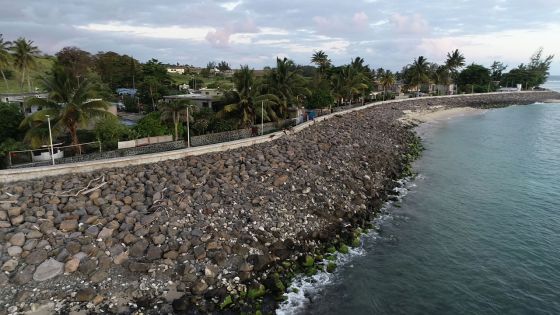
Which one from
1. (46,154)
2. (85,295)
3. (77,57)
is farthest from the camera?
(77,57)

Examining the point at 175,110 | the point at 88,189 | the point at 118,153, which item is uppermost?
the point at 175,110

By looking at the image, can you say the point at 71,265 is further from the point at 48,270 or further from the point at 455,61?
the point at 455,61

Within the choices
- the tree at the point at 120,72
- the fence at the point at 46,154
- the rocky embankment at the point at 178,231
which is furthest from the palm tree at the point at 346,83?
the fence at the point at 46,154

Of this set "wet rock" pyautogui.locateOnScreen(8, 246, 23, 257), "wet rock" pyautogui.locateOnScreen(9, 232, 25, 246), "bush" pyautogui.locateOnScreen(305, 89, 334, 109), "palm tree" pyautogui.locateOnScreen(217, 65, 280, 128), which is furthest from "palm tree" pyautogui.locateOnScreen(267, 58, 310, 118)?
"wet rock" pyautogui.locateOnScreen(8, 246, 23, 257)

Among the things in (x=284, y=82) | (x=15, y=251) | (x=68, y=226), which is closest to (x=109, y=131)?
(x=68, y=226)

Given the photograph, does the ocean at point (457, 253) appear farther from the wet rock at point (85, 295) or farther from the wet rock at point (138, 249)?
the wet rock at point (85, 295)

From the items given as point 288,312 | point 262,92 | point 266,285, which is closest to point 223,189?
point 266,285
